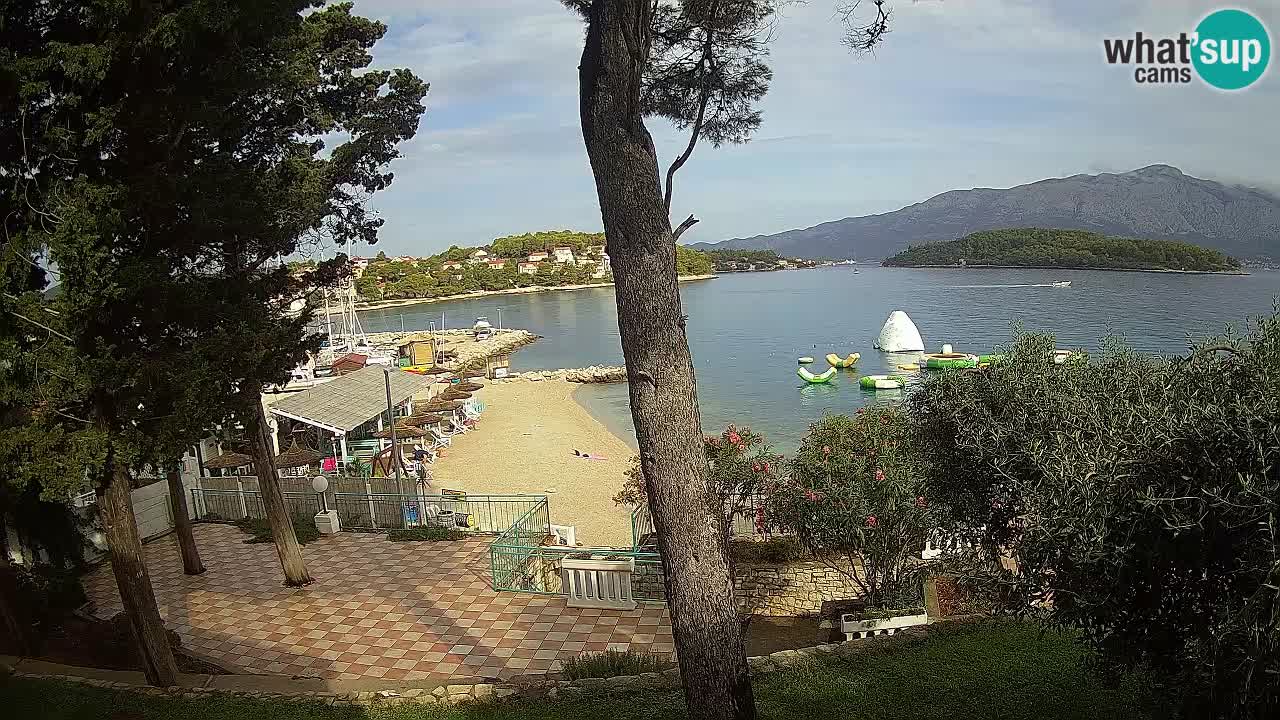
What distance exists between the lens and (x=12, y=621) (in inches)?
254

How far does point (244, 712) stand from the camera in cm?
530

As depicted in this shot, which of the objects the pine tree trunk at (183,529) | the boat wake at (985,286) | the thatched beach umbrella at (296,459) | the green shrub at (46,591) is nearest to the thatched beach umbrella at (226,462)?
the thatched beach umbrella at (296,459)

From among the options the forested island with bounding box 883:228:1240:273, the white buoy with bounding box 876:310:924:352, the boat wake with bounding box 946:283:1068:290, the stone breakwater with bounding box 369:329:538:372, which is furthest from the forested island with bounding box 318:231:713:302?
the white buoy with bounding box 876:310:924:352

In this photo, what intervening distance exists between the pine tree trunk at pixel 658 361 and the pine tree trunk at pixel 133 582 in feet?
14.8

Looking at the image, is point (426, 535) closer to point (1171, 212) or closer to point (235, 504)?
point (235, 504)

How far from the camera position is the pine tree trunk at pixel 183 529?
9.09 m

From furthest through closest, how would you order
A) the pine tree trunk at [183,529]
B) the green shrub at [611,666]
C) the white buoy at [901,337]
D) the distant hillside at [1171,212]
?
the distant hillside at [1171,212] → the white buoy at [901,337] → the pine tree trunk at [183,529] → the green shrub at [611,666]

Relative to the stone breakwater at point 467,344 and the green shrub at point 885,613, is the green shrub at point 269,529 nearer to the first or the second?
the green shrub at point 885,613

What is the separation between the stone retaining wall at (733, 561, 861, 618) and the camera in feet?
27.0

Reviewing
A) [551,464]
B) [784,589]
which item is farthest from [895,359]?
[784,589]

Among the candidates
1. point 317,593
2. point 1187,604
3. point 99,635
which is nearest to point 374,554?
point 317,593

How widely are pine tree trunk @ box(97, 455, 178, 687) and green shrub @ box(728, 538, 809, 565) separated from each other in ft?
17.1

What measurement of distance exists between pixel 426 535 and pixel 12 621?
15.2 feet

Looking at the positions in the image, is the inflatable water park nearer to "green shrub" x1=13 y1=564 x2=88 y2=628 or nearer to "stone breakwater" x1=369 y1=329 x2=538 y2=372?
"stone breakwater" x1=369 y1=329 x2=538 y2=372
